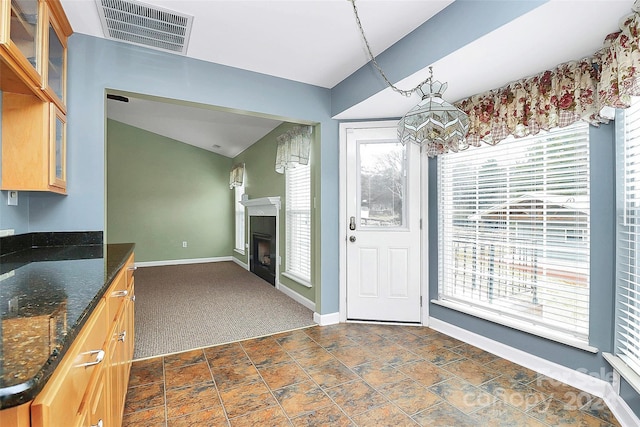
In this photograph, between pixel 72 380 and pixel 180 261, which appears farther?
pixel 180 261

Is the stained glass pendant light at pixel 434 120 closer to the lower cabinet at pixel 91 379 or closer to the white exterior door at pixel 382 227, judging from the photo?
the white exterior door at pixel 382 227

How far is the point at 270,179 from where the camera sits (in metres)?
5.23

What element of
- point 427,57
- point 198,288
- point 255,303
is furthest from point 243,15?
point 198,288

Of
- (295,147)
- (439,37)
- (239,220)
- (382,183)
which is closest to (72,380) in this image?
(439,37)

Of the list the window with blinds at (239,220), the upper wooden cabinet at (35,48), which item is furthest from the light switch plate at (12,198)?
the window with blinds at (239,220)

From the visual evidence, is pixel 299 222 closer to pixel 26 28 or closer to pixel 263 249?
pixel 263 249

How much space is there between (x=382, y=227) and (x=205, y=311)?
87.1 inches

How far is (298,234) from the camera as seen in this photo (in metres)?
4.35

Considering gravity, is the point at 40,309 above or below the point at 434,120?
below

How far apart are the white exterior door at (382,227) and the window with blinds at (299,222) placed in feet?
2.92

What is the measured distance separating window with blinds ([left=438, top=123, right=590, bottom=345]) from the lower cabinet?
8.44ft

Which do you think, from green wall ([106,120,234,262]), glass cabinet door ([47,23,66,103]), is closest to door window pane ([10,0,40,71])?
glass cabinet door ([47,23,66,103])

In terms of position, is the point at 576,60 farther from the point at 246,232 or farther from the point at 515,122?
the point at 246,232

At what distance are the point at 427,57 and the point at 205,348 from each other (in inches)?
109
